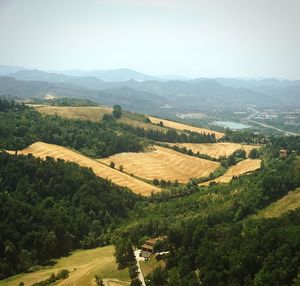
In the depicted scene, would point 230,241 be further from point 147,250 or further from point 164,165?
point 164,165

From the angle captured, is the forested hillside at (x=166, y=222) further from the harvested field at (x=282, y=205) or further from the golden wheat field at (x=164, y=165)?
the golden wheat field at (x=164, y=165)

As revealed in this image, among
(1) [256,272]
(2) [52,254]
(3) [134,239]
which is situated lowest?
(2) [52,254]

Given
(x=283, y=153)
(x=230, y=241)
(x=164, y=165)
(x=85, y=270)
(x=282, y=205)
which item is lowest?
(x=85, y=270)

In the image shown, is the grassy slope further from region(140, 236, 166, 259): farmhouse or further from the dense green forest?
the dense green forest

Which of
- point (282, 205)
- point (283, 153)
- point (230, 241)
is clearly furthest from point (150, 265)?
point (283, 153)

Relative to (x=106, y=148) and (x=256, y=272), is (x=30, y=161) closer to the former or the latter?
(x=106, y=148)

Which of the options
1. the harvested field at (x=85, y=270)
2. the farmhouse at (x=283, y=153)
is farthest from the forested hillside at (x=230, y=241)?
the farmhouse at (x=283, y=153)

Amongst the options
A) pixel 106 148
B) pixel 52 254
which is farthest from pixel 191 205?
pixel 106 148

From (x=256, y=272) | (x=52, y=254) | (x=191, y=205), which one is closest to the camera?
(x=256, y=272)
